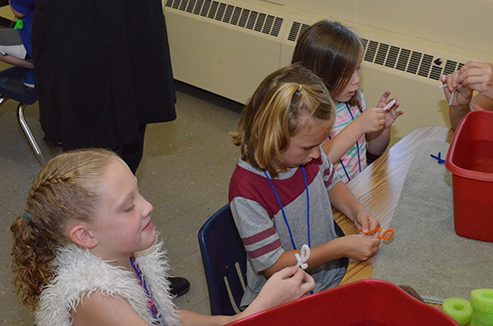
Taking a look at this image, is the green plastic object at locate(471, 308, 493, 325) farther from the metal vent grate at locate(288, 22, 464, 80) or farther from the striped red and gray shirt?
the metal vent grate at locate(288, 22, 464, 80)

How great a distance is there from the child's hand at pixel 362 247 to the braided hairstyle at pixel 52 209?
0.55m

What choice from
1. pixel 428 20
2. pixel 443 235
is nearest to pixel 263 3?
pixel 428 20

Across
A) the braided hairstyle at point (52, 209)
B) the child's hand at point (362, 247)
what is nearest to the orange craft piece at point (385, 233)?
the child's hand at point (362, 247)

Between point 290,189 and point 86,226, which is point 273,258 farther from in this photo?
point 86,226

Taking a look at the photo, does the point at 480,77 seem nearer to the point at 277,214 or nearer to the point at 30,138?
the point at 277,214

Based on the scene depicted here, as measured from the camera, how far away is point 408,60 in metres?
2.49

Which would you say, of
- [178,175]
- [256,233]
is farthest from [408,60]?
[256,233]

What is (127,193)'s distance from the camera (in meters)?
1.03

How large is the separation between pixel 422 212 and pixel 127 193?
72cm

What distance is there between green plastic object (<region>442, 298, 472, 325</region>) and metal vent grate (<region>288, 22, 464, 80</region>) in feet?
5.25

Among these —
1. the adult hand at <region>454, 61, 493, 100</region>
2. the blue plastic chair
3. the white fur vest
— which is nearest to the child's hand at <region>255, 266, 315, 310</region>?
the white fur vest

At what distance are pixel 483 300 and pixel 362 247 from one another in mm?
335

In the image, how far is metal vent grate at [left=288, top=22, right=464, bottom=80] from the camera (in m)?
2.39

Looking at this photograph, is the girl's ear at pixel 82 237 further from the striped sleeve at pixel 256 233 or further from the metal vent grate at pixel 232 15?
the metal vent grate at pixel 232 15
